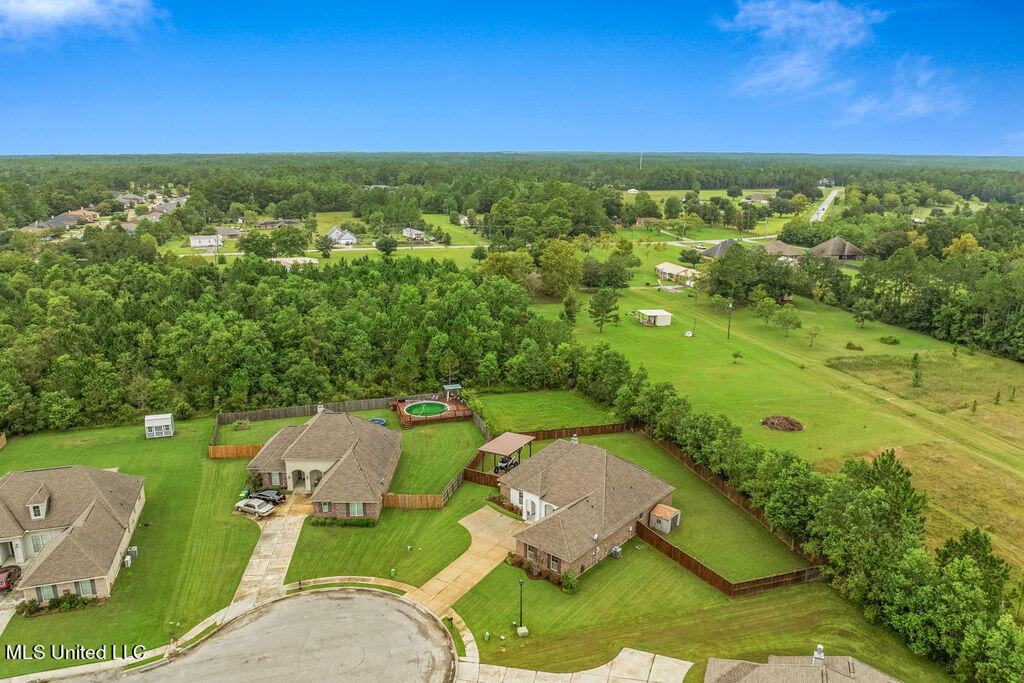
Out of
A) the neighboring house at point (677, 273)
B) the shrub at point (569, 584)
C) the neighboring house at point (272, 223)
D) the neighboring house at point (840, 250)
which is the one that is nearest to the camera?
the shrub at point (569, 584)

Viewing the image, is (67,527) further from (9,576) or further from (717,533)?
(717,533)

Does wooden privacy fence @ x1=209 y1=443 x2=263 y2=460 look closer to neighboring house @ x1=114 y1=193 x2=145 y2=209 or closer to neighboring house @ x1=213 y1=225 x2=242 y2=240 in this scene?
neighboring house @ x1=213 y1=225 x2=242 y2=240

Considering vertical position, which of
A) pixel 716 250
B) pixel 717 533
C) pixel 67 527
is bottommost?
pixel 717 533

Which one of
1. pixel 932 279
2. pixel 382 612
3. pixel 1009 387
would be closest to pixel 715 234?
pixel 932 279

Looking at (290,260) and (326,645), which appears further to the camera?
(290,260)

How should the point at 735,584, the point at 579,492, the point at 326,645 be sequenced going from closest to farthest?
the point at 326,645 → the point at 735,584 → the point at 579,492

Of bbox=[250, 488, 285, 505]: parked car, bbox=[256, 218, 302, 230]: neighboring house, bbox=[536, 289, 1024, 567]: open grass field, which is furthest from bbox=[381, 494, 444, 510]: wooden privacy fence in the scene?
bbox=[256, 218, 302, 230]: neighboring house

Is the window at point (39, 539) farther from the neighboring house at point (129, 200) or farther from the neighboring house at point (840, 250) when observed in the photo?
the neighboring house at point (129, 200)

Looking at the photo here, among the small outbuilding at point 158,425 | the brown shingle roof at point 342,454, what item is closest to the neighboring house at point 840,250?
the brown shingle roof at point 342,454

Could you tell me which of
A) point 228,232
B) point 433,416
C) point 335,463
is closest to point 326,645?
point 335,463
